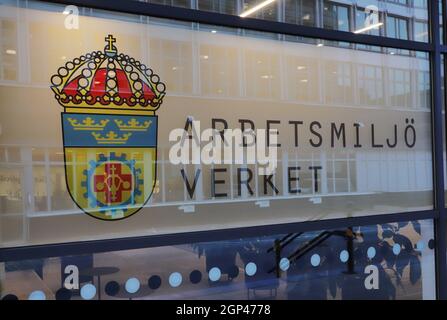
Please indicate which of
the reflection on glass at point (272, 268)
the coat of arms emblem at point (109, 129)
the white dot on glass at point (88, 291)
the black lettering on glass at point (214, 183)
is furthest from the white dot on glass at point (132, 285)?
the black lettering on glass at point (214, 183)

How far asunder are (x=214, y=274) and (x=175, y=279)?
30cm

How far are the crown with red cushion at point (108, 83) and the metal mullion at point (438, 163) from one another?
253 cm

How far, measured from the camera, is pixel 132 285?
10.1 feet

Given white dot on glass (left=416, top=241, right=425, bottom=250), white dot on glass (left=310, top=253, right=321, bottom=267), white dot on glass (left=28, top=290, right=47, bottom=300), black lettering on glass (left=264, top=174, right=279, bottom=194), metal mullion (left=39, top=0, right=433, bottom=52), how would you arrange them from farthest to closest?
white dot on glass (left=416, top=241, right=425, bottom=250) < white dot on glass (left=310, top=253, right=321, bottom=267) < black lettering on glass (left=264, top=174, right=279, bottom=194) < metal mullion (left=39, top=0, right=433, bottom=52) < white dot on glass (left=28, top=290, right=47, bottom=300)

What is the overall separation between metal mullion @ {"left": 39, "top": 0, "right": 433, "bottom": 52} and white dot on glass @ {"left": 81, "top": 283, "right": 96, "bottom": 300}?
1.75m

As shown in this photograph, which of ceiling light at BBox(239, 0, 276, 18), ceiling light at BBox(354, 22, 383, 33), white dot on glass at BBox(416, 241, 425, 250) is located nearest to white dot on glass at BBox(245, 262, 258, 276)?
white dot on glass at BBox(416, 241, 425, 250)

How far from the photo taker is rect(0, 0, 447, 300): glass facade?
284 centimetres

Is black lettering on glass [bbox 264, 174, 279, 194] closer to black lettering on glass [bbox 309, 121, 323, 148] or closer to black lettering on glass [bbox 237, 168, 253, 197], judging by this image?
black lettering on glass [bbox 237, 168, 253, 197]

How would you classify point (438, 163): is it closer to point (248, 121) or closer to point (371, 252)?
point (371, 252)

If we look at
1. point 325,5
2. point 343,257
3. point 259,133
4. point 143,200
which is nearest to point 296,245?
point 343,257

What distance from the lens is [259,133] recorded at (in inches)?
139

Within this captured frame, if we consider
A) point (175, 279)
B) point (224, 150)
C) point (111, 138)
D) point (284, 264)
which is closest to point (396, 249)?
point (284, 264)

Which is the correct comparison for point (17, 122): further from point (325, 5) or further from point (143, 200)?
point (325, 5)
